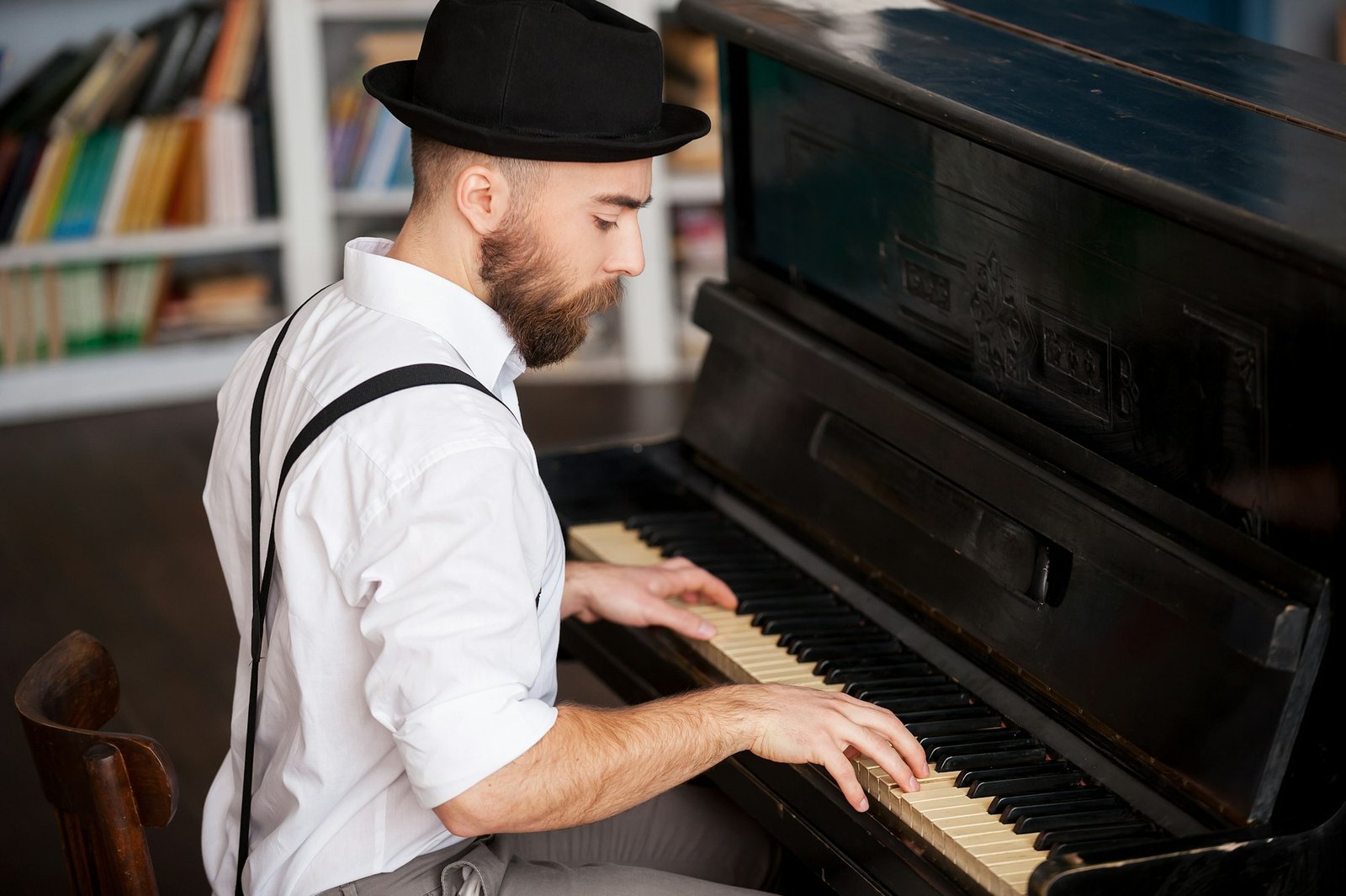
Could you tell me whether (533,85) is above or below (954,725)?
above

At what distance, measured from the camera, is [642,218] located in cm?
495

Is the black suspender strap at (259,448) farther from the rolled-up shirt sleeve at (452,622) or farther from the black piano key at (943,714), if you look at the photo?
the black piano key at (943,714)

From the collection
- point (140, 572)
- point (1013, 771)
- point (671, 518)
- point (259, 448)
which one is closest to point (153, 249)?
point (140, 572)

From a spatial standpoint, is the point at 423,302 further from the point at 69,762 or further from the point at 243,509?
the point at 69,762

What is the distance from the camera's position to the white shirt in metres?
1.27

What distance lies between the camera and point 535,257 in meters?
1.47

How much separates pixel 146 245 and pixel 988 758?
13.4 feet

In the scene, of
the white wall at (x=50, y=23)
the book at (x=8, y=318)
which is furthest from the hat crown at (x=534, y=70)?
the white wall at (x=50, y=23)

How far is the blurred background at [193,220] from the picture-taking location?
15.5 feet

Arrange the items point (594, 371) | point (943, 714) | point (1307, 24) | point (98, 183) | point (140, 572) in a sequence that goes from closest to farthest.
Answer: point (943, 714), point (140, 572), point (1307, 24), point (98, 183), point (594, 371)

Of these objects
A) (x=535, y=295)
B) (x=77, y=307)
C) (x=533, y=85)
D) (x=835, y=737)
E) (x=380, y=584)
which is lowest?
(x=77, y=307)

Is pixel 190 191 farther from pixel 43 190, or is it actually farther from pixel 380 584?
pixel 380 584

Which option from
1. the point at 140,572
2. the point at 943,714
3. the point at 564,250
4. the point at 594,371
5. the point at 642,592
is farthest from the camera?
the point at 594,371

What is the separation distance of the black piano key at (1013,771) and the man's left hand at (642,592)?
47cm
